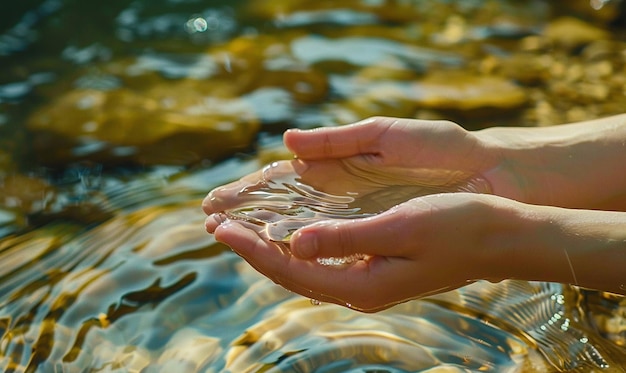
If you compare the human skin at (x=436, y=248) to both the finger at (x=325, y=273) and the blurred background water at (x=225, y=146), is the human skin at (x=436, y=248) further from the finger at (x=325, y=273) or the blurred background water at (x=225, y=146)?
the blurred background water at (x=225, y=146)

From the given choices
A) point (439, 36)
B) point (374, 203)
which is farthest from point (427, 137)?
point (439, 36)

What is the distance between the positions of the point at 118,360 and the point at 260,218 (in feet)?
2.02

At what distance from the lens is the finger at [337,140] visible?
8.21 ft

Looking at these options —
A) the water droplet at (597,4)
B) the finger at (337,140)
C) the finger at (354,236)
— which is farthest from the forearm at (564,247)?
the water droplet at (597,4)

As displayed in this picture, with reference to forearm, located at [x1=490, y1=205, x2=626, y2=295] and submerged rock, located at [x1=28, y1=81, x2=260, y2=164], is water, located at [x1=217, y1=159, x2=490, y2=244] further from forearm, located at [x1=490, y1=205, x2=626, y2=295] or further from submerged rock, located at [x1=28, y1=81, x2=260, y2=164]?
submerged rock, located at [x1=28, y1=81, x2=260, y2=164]

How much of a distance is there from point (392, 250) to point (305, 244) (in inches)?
8.5

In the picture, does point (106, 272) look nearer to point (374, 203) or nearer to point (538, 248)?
point (374, 203)

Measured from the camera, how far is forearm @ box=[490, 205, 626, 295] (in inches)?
81.5

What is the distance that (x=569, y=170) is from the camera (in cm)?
258

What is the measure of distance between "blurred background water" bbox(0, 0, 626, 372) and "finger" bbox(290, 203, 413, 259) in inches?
20.1

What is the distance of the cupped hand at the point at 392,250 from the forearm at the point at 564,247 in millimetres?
28

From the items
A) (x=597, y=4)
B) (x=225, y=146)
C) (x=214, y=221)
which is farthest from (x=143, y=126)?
(x=597, y=4)

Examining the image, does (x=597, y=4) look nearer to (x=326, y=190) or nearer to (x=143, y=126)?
(x=143, y=126)

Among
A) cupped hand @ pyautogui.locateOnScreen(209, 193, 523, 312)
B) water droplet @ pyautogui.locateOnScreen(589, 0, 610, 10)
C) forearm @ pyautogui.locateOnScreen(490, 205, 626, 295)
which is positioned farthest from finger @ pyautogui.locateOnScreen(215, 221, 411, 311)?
water droplet @ pyautogui.locateOnScreen(589, 0, 610, 10)
